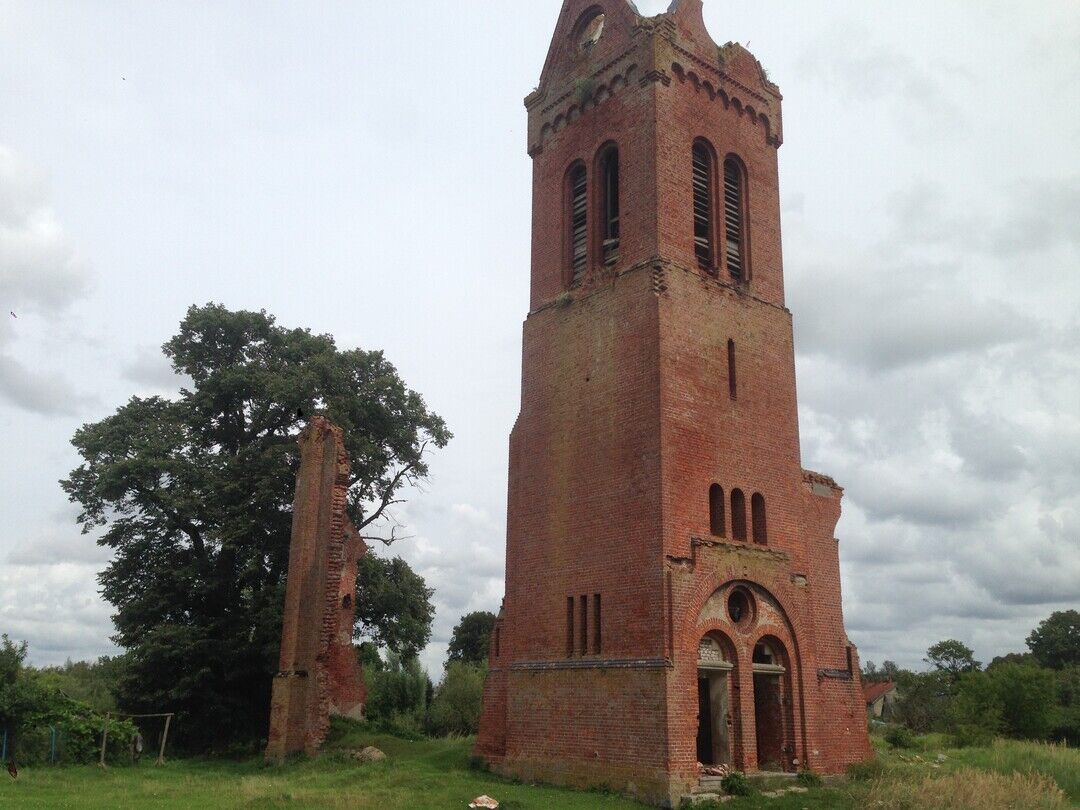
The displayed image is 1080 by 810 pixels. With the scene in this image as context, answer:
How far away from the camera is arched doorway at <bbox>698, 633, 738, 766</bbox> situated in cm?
1766

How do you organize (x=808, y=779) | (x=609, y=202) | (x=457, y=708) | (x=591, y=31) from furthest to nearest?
(x=457, y=708) < (x=591, y=31) < (x=609, y=202) < (x=808, y=779)

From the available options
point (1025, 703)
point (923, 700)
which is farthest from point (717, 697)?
point (923, 700)

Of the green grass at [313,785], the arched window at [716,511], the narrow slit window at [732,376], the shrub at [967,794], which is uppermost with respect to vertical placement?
the narrow slit window at [732,376]

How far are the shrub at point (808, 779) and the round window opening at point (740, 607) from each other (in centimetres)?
300

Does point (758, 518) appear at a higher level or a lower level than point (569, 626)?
higher

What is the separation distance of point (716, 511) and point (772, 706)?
13.5ft

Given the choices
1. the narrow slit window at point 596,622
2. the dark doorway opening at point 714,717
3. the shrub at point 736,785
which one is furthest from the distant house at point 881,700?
the shrub at point 736,785

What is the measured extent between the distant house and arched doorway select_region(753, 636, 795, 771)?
4713 centimetres

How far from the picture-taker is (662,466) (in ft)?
59.4

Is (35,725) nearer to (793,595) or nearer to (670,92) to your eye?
(793,595)

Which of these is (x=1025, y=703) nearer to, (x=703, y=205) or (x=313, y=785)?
(x=703, y=205)

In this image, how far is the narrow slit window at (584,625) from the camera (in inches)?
731

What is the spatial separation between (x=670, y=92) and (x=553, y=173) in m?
3.63

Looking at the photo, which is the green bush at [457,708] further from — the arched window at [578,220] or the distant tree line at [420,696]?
the arched window at [578,220]
